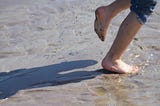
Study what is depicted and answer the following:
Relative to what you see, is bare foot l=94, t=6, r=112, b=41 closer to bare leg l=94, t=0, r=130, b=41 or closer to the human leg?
bare leg l=94, t=0, r=130, b=41

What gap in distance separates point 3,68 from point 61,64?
0.47m

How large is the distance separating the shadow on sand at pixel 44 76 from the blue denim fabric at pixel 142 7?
0.55 meters

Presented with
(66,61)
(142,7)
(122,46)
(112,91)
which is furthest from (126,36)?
(66,61)

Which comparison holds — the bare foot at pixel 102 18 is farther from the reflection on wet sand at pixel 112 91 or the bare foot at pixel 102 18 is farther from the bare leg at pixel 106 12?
the reflection on wet sand at pixel 112 91

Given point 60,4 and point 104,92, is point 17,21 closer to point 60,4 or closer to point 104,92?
point 60,4

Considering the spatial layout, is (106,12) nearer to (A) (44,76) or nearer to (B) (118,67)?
(B) (118,67)

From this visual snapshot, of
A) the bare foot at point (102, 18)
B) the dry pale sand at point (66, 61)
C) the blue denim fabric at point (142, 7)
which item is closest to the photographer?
the dry pale sand at point (66, 61)

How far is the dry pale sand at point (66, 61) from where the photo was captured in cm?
343

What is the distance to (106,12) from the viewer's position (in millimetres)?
3883

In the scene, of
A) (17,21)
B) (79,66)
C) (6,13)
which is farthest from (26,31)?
(79,66)

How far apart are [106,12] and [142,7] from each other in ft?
1.16

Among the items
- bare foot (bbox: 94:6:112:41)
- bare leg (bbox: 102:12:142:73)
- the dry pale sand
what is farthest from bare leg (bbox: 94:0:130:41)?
the dry pale sand

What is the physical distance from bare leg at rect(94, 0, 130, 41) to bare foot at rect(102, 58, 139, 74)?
240 mm

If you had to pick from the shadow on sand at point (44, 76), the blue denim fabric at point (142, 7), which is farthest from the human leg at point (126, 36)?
the shadow on sand at point (44, 76)
